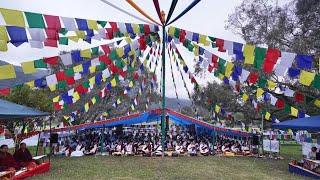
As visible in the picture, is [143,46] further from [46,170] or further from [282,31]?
[282,31]

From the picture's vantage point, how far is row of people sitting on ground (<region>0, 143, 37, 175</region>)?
10.1 m

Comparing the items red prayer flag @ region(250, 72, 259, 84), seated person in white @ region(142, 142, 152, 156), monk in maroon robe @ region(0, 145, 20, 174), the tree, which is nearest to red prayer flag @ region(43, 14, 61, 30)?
monk in maroon robe @ region(0, 145, 20, 174)

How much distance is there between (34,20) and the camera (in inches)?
356

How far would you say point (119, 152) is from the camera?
1825cm

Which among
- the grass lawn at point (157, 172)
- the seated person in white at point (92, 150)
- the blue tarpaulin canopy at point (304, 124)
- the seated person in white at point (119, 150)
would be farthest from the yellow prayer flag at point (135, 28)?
the seated person in white at point (92, 150)

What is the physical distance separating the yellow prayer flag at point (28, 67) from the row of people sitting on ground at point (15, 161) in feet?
8.68

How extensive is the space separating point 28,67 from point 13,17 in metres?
3.16

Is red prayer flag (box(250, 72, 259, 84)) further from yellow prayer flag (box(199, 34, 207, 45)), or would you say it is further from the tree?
the tree

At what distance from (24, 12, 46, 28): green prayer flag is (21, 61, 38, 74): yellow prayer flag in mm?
2594

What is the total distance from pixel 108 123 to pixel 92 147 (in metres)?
1.64

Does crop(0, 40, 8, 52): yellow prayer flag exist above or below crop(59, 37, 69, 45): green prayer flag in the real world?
below

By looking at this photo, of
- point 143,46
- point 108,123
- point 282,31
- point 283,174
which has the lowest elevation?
point 283,174

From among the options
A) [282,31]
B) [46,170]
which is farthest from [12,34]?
[282,31]

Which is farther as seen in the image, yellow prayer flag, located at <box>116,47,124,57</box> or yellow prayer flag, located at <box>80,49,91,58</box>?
yellow prayer flag, located at <box>116,47,124,57</box>
